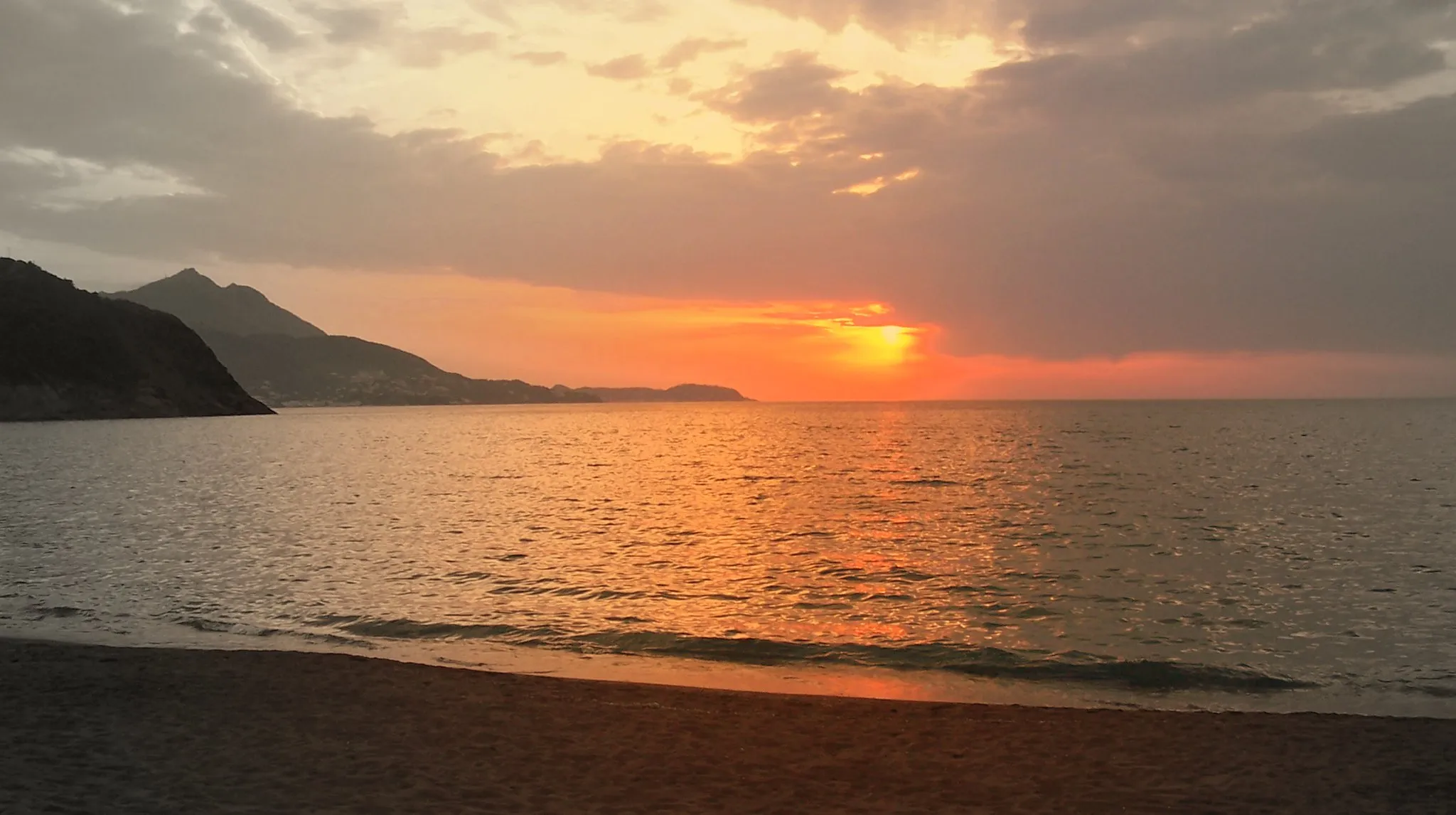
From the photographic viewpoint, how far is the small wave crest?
1842cm

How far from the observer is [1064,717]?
15.1m

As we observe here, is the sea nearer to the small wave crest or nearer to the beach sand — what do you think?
the small wave crest

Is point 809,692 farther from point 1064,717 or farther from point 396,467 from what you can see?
point 396,467

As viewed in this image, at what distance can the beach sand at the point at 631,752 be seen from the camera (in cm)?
1095

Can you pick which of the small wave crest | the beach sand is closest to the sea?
the small wave crest

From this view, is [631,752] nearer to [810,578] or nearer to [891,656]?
[891,656]

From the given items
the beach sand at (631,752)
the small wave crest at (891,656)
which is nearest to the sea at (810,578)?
the small wave crest at (891,656)

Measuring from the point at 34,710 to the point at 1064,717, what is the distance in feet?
52.9

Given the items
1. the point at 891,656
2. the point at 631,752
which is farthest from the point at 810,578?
the point at 631,752

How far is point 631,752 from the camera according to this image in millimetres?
12930

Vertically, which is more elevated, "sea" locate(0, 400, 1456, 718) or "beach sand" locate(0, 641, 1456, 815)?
"beach sand" locate(0, 641, 1456, 815)

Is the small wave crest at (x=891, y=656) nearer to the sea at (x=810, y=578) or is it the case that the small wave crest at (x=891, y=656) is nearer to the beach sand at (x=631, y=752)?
the sea at (x=810, y=578)

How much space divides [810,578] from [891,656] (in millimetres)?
10054

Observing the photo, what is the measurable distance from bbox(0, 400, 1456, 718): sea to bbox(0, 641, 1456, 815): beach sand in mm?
2593
